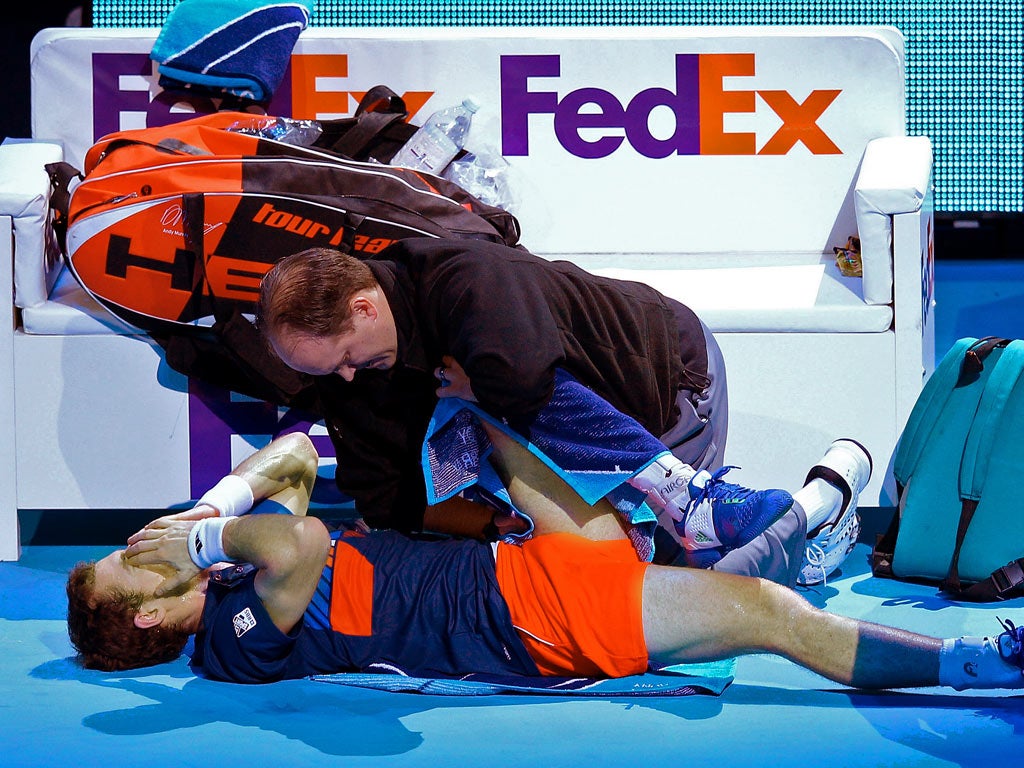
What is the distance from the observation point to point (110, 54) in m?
3.25

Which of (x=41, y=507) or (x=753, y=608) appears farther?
(x=41, y=507)

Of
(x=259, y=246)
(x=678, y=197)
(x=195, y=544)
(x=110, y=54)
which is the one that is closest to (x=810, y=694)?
(x=195, y=544)

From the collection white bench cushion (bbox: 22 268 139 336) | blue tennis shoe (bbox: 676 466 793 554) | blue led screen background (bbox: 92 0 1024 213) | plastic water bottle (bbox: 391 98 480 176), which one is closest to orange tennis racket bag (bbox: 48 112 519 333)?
white bench cushion (bbox: 22 268 139 336)

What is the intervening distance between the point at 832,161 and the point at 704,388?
1.12m

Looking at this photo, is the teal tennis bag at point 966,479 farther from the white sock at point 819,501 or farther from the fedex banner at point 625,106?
the fedex banner at point 625,106

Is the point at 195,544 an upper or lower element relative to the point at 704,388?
lower

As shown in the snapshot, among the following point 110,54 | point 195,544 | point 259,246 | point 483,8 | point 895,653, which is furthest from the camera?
point 483,8

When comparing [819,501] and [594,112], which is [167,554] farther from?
[594,112]

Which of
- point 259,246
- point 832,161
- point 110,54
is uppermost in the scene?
point 110,54

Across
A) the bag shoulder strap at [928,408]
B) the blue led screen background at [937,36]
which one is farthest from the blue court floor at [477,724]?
the blue led screen background at [937,36]

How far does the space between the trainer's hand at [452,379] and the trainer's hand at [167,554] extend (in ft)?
1.54

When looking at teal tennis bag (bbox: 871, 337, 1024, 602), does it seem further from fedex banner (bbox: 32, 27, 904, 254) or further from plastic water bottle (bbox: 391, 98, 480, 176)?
plastic water bottle (bbox: 391, 98, 480, 176)

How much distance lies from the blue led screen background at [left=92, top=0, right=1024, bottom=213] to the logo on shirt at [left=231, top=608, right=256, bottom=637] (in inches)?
119

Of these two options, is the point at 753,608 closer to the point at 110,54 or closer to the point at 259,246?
the point at 259,246
